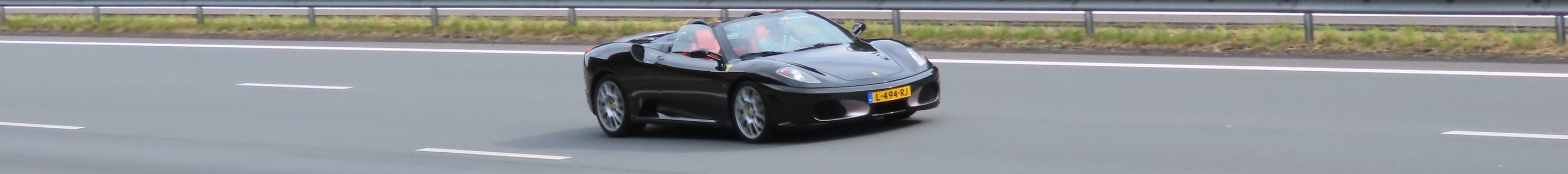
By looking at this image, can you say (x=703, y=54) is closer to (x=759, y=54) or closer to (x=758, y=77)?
(x=759, y=54)

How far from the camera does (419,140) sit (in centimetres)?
1268

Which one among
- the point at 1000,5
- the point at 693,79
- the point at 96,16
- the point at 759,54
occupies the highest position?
the point at 96,16

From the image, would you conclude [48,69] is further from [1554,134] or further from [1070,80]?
[1554,134]

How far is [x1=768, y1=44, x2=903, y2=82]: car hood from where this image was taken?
1094 centimetres

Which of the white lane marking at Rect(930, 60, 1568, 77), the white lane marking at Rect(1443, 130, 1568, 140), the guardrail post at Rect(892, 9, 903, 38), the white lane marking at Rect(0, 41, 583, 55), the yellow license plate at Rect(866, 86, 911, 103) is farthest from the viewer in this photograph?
the guardrail post at Rect(892, 9, 903, 38)

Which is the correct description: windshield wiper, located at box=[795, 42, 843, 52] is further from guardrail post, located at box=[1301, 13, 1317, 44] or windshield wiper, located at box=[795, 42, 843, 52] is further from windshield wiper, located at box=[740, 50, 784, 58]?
guardrail post, located at box=[1301, 13, 1317, 44]

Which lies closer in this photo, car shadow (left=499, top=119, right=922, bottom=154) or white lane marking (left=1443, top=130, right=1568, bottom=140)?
white lane marking (left=1443, top=130, right=1568, bottom=140)

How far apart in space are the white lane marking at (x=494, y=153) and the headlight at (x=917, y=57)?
6.71 feet

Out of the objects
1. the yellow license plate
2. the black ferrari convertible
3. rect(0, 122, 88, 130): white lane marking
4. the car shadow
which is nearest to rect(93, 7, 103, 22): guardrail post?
rect(0, 122, 88, 130): white lane marking

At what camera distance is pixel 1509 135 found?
10500 mm

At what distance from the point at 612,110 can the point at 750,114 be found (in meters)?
1.41

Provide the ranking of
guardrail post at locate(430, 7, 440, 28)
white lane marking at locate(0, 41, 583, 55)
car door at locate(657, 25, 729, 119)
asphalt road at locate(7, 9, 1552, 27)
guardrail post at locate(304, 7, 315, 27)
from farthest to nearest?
guardrail post at locate(304, 7, 315, 27)
guardrail post at locate(430, 7, 440, 28)
white lane marking at locate(0, 41, 583, 55)
asphalt road at locate(7, 9, 1552, 27)
car door at locate(657, 25, 729, 119)

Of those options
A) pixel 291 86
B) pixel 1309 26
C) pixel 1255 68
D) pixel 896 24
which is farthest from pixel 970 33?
pixel 291 86

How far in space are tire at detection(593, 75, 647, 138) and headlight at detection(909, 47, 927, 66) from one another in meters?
1.74
